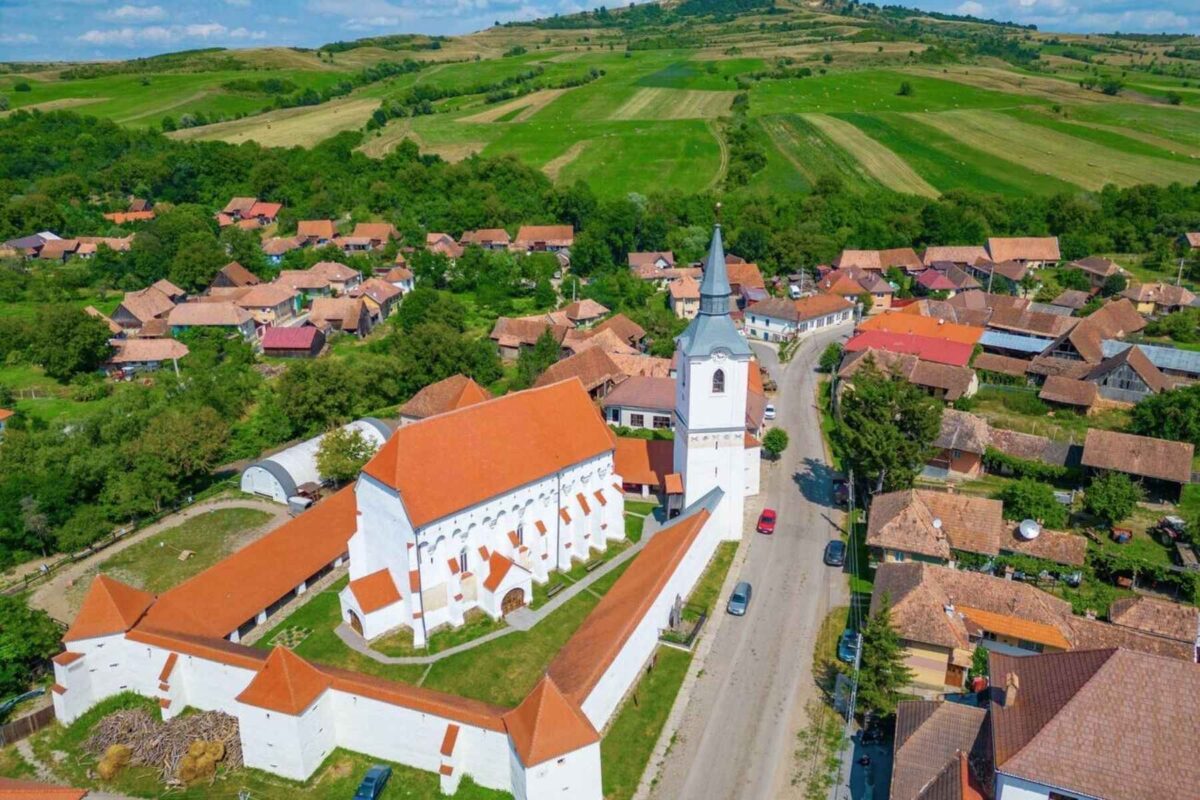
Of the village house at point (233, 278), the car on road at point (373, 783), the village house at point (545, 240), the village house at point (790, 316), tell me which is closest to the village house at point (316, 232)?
the village house at point (233, 278)

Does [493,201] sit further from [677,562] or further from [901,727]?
[901,727]

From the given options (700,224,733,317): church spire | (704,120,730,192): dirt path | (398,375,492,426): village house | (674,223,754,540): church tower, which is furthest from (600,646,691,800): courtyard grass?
(704,120,730,192): dirt path

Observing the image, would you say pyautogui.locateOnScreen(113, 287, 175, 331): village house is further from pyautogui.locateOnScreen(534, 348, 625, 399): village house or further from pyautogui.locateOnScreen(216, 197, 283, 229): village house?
pyautogui.locateOnScreen(534, 348, 625, 399): village house

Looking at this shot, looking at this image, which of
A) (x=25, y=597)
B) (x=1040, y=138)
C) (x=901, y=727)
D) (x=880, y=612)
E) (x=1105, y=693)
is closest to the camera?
(x=1105, y=693)

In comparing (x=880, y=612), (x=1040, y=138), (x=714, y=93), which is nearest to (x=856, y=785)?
(x=880, y=612)

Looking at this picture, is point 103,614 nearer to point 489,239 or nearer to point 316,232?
point 489,239

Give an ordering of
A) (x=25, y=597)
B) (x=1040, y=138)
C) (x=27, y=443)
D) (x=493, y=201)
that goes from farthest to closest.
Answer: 1. (x=1040, y=138)
2. (x=493, y=201)
3. (x=27, y=443)
4. (x=25, y=597)
